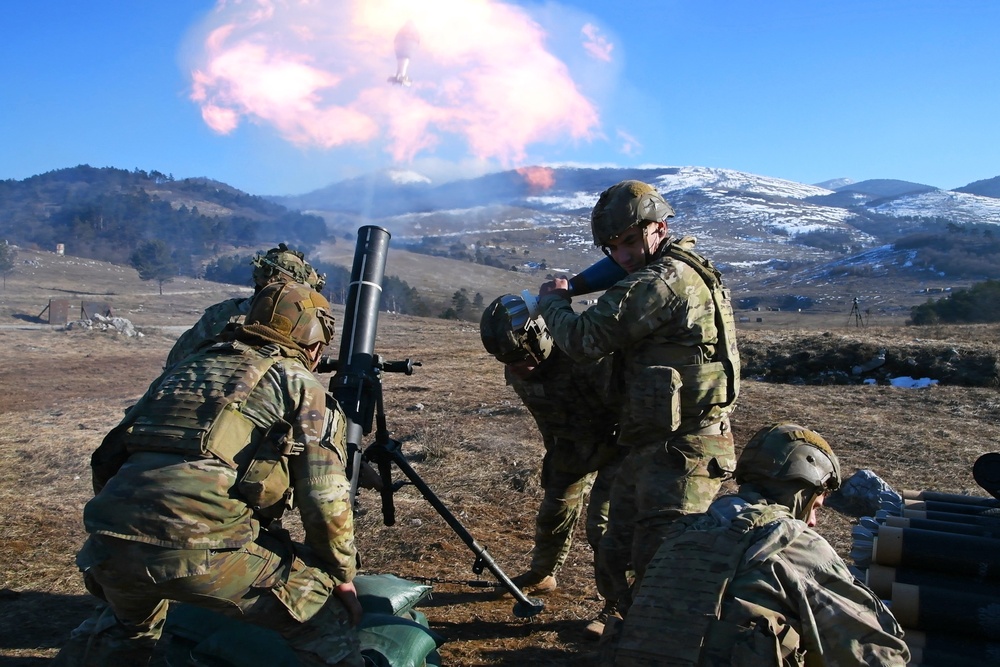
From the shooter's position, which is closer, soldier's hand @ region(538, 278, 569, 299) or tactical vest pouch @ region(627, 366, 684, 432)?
tactical vest pouch @ region(627, 366, 684, 432)

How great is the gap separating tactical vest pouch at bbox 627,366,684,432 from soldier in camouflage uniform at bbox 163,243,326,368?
2.25 m

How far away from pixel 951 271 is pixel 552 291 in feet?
219

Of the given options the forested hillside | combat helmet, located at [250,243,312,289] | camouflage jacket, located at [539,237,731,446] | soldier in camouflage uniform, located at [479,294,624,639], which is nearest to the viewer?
camouflage jacket, located at [539,237,731,446]

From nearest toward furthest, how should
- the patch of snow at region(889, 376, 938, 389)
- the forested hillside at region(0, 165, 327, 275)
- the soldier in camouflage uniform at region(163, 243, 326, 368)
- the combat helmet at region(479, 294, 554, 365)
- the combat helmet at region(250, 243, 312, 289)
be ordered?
the combat helmet at region(479, 294, 554, 365)
the soldier in camouflage uniform at region(163, 243, 326, 368)
the combat helmet at region(250, 243, 312, 289)
the patch of snow at region(889, 376, 938, 389)
the forested hillside at region(0, 165, 327, 275)

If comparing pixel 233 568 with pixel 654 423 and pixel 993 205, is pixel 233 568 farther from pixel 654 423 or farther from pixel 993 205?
pixel 993 205

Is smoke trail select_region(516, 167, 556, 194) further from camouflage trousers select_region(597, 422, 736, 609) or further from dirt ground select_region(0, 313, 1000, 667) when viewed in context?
camouflage trousers select_region(597, 422, 736, 609)

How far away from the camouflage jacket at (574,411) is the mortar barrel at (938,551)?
152 cm

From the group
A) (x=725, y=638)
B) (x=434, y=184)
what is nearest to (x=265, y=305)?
(x=725, y=638)

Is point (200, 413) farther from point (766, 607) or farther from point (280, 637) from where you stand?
point (766, 607)

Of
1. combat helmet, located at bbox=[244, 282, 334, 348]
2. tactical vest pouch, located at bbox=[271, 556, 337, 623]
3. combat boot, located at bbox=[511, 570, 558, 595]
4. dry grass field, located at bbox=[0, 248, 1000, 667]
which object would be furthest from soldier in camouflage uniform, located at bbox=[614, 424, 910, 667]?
combat boot, located at bbox=[511, 570, 558, 595]

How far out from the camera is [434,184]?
127m

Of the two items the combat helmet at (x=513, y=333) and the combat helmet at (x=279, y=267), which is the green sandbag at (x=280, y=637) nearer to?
the combat helmet at (x=513, y=333)

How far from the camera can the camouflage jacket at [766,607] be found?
222 centimetres

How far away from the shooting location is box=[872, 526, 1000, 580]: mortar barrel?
138 inches
